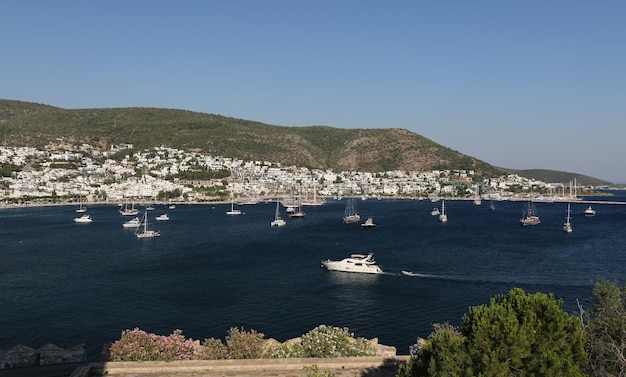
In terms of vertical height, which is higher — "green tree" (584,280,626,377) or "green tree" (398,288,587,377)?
"green tree" (398,288,587,377)

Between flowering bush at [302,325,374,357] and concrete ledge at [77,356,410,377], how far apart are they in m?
1.66

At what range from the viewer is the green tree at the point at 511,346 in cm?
1044

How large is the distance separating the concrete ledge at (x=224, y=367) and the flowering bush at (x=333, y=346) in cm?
166

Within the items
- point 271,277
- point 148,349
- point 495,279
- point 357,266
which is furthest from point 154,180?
point 148,349

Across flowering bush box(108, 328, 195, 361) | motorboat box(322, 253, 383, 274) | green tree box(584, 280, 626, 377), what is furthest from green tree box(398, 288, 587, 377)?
motorboat box(322, 253, 383, 274)

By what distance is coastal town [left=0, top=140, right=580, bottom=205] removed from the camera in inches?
5782

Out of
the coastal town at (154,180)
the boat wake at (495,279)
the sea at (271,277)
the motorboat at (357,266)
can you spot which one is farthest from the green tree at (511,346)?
the coastal town at (154,180)

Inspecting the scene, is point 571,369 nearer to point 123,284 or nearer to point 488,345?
point 488,345

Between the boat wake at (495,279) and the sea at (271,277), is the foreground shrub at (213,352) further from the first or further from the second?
the boat wake at (495,279)

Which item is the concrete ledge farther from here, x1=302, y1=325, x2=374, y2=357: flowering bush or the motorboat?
the motorboat

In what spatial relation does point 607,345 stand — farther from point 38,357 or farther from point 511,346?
point 38,357

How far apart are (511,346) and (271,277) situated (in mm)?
36593

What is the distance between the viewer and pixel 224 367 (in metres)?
16.0

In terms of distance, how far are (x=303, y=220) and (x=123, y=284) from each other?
63281mm
